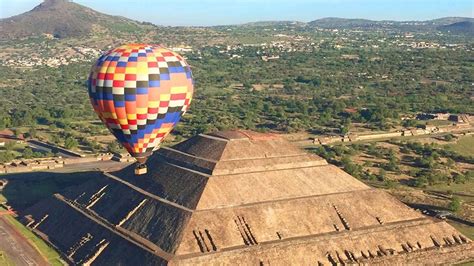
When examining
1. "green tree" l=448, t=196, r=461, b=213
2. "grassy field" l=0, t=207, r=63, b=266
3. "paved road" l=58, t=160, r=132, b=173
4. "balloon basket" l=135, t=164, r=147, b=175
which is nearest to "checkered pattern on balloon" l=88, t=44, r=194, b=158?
"balloon basket" l=135, t=164, r=147, b=175

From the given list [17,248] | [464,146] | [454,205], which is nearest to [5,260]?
[17,248]

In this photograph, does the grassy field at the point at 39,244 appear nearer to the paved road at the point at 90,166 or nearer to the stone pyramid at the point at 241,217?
the stone pyramid at the point at 241,217

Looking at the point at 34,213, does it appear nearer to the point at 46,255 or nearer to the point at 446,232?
the point at 46,255

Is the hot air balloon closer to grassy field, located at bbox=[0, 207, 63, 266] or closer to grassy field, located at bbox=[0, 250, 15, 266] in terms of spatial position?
grassy field, located at bbox=[0, 207, 63, 266]

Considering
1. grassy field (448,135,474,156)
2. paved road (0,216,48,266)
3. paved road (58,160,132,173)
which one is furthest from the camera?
grassy field (448,135,474,156)

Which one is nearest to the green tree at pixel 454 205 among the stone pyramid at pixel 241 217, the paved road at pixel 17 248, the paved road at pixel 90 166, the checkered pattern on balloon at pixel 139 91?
the stone pyramid at pixel 241 217

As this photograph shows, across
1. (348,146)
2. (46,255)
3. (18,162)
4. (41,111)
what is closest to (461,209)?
(348,146)
